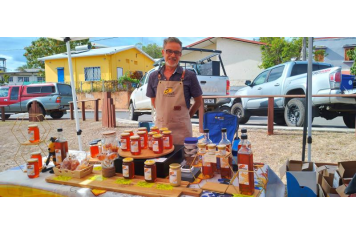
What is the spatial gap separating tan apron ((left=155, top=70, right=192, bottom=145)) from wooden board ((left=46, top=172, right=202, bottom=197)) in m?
0.79

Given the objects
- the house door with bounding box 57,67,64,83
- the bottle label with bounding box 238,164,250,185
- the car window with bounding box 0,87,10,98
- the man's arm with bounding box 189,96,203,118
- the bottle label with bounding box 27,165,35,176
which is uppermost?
the house door with bounding box 57,67,64,83

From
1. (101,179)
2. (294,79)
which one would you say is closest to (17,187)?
(101,179)

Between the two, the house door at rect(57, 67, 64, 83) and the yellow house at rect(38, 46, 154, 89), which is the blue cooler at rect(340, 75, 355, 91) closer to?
the yellow house at rect(38, 46, 154, 89)

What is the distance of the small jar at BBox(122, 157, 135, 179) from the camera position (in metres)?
1.51

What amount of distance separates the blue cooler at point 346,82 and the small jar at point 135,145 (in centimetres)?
424

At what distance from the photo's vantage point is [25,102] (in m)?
8.85

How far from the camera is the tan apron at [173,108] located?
224cm

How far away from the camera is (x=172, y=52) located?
2.11 metres

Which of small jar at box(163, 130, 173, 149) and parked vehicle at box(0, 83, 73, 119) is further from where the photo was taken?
parked vehicle at box(0, 83, 73, 119)

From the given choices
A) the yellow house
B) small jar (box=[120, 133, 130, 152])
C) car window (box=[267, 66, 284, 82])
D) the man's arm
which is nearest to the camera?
small jar (box=[120, 133, 130, 152])

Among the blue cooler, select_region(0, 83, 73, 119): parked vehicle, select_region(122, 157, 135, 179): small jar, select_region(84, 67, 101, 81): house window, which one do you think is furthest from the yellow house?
the blue cooler

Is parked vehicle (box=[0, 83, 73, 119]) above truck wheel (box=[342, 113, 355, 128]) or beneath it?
above

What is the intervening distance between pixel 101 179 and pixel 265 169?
1058 mm

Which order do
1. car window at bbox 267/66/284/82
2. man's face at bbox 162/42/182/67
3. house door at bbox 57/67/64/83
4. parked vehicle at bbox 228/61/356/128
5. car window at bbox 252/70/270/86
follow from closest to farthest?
man's face at bbox 162/42/182/67
parked vehicle at bbox 228/61/356/128
car window at bbox 267/66/284/82
car window at bbox 252/70/270/86
house door at bbox 57/67/64/83
